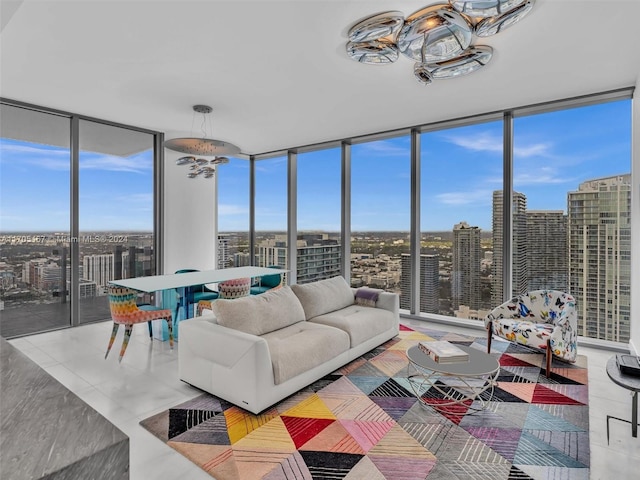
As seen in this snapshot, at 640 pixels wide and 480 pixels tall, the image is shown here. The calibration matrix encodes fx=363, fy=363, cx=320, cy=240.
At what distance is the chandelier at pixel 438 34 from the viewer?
217 cm

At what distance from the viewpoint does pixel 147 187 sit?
235 inches

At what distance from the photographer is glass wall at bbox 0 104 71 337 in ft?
14.8

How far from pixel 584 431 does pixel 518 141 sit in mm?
3539

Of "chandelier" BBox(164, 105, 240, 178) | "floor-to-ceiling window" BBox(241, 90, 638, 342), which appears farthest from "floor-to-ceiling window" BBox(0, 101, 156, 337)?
"floor-to-ceiling window" BBox(241, 90, 638, 342)

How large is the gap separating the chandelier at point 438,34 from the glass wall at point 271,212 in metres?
4.67

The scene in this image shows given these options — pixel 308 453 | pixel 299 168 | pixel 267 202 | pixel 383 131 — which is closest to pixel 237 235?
pixel 267 202

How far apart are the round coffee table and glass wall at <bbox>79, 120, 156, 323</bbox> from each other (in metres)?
4.23

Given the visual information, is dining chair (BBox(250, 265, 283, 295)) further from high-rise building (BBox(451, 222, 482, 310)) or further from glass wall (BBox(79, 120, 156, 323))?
high-rise building (BBox(451, 222, 482, 310))

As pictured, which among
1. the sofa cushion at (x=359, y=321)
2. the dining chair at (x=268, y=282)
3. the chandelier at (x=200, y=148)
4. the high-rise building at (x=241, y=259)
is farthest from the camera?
the high-rise building at (x=241, y=259)

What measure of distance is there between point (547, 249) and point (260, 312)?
3.67 meters

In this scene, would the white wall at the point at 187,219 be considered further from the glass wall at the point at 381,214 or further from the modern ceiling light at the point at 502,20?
the modern ceiling light at the point at 502,20

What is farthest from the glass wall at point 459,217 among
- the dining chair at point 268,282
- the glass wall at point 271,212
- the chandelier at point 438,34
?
the glass wall at point 271,212

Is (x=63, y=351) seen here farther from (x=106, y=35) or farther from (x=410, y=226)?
Answer: (x=410, y=226)

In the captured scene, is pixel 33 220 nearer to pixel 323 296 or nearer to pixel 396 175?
pixel 323 296
